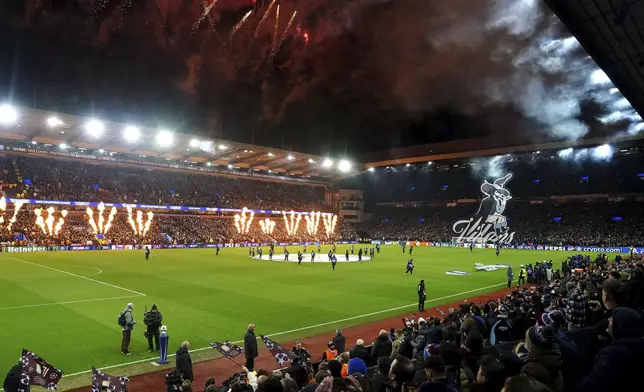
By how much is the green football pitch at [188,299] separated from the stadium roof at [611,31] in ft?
43.6

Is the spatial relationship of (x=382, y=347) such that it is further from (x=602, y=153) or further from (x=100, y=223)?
(x=602, y=153)

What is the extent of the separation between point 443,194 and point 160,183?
5747cm

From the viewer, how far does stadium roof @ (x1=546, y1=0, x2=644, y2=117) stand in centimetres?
1022

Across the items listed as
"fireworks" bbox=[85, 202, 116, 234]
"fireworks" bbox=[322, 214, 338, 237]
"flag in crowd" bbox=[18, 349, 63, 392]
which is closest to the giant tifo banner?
"fireworks" bbox=[322, 214, 338, 237]

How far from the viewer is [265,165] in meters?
85.5

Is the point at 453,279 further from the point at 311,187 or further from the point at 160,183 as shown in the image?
the point at 311,187

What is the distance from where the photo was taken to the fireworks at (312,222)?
3499 inches

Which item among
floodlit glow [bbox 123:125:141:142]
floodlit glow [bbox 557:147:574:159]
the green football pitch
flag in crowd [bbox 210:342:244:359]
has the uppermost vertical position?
floodlit glow [bbox 557:147:574:159]

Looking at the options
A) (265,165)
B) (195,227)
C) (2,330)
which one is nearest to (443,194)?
(265,165)

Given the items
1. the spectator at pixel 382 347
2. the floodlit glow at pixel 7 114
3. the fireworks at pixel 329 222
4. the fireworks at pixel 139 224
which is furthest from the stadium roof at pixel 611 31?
the fireworks at pixel 329 222

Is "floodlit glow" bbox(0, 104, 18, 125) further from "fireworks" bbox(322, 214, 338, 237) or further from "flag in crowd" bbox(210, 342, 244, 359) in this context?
"fireworks" bbox(322, 214, 338, 237)

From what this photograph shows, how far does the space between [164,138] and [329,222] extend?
139 ft

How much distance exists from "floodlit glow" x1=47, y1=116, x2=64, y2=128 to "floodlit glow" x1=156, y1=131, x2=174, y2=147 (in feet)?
36.7

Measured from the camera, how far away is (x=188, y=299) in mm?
23672
